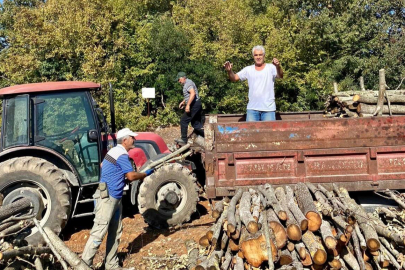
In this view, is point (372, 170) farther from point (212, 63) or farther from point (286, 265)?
point (212, 63)

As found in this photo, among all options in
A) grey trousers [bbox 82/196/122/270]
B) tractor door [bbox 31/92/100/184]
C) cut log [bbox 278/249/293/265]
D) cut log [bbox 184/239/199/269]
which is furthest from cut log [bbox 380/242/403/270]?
tractor door [bbox 31/92/100/184]

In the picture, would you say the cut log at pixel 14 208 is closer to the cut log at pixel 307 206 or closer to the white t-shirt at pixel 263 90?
the white t-shirt at pixel 263 90

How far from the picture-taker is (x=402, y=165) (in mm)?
5391

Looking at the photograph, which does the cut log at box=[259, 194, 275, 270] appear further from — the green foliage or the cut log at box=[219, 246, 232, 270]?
the green foliage

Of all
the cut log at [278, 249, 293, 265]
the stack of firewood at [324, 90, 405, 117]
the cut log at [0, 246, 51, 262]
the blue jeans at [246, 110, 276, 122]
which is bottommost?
the cut log at [0, 246, 51, 262]

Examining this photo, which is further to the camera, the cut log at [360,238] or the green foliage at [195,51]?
the green foliage at [195,51]

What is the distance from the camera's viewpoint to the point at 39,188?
634 cm

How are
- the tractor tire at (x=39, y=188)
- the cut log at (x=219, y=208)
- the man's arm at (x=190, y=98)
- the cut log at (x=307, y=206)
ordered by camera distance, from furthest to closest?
the man's arm at (x=190, y=98) < the tractor tire at (x=39, y=188) < the cut log at (x=219, y=208) < the cut log at (x=307, y=206)

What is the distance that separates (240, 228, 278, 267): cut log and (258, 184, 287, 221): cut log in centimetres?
35

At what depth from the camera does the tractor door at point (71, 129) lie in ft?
21.6

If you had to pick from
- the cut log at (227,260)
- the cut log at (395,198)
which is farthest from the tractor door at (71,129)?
the cut log at (395,198)

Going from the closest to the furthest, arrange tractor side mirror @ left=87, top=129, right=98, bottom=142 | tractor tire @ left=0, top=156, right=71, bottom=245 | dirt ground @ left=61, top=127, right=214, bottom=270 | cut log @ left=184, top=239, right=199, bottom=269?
cut log @ left=184, top=239, right=199, bottom=269 < dirt ground @ left=61, top=127, right=214, bottom=270 < tractor tire @ left=0, top=156, right=71, bottom=245 < tractor side mirror @ left=87, top=129, right=98, bottom=142

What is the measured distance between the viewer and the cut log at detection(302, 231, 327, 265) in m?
4.11

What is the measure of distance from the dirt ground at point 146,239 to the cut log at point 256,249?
1.45m
